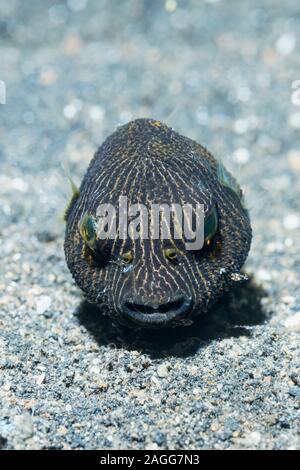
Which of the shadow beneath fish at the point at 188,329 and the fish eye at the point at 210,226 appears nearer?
the fish eye at the point at 210,226

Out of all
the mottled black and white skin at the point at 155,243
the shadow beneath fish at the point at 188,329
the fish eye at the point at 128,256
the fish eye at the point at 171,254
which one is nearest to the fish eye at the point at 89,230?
the mottled black and white skin at the point at 155,243

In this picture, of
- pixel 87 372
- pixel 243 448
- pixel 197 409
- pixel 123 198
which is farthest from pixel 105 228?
pixel 243 448

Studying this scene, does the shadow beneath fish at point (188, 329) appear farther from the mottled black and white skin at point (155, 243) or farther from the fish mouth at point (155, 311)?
the fish mouth at point (155, 311)

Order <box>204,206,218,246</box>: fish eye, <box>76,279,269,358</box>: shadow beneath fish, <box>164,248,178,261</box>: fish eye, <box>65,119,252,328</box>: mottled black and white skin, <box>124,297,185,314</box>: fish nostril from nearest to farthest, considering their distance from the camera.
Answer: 1. <box>124,297,185,314</box>: fish nostril
2. <box>65,119,252,328</box>: mottled black and white skin
3. <box>164,248,178,261</box>: fish eye
4. <box>204,206,218,246</box>: fish eye
5. <box>76,279,269,358</box>: shadow beneath fish

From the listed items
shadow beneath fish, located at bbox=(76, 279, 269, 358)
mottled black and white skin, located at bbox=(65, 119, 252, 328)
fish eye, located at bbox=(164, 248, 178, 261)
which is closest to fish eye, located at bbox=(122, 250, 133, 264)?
mottled black and white skin, located at bbox=(65, 119, 252, 328)

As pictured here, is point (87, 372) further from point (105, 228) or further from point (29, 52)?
point (29, 52)

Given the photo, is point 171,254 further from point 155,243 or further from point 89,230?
point 89,230

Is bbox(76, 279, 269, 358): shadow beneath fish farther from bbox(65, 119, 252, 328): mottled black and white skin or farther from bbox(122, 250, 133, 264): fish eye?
bbox(122, 250, 133, 264): fish eye

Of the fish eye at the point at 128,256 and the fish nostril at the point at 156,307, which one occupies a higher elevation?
the fish eye at the point at 128,256

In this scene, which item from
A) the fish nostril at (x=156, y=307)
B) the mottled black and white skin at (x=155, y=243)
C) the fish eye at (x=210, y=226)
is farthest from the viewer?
the fish eye at (x=210, y=226)
